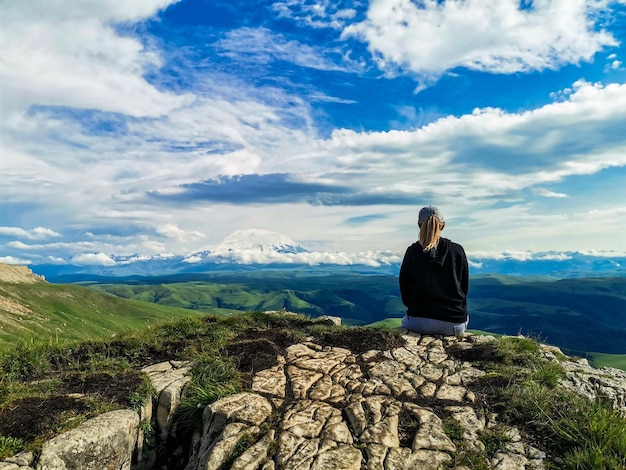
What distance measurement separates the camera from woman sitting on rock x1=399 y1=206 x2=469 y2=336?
1359cm

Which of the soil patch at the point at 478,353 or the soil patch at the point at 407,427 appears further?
the soil patch at the point at 478,353

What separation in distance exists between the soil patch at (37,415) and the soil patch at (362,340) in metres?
7.46

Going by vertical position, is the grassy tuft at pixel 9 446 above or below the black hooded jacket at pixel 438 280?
below

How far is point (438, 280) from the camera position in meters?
13.6

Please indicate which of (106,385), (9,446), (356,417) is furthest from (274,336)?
(9,446)

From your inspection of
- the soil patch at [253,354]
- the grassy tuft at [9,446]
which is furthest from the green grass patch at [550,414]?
the grassy tuft at [9,446]

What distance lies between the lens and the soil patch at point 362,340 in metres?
13.3

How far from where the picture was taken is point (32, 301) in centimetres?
16812

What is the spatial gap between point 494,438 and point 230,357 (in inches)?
287

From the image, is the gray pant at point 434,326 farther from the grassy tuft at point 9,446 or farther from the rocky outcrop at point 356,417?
the grassy tuft at point 9,446

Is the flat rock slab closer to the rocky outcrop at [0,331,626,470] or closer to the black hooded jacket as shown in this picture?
the rocky outcrop at [0,331,626,470]

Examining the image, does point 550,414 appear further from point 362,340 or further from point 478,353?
point 362,340

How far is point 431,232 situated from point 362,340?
4.35 meters

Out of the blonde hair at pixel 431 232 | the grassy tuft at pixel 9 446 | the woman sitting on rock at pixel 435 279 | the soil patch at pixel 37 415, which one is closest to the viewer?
the grassy tuft at pixel 9 446
